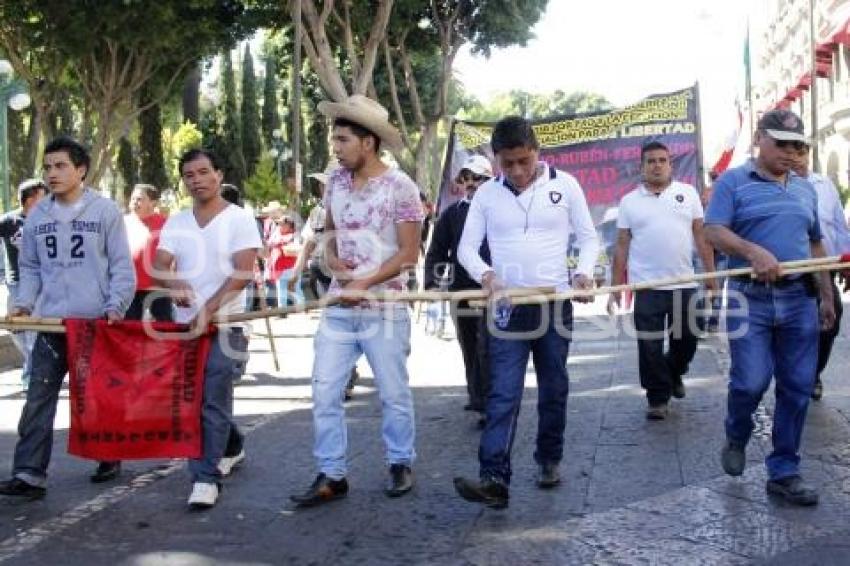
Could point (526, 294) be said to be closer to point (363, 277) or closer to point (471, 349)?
point (363, 277)

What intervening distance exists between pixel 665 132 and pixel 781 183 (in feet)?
23.0

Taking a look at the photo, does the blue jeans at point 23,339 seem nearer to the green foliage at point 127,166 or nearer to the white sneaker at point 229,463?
the white sneaker at point 229,463

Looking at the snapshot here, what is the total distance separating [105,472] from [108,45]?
2025 centimetres

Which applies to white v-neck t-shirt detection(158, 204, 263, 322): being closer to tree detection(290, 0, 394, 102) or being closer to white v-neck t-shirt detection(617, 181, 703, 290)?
white v-neck t-shirt detection(617, 181, 703, 290)

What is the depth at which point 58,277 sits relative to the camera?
5.76 m

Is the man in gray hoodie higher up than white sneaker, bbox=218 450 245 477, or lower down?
higher up

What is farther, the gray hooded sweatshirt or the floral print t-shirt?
the gray hooded sweatshirt

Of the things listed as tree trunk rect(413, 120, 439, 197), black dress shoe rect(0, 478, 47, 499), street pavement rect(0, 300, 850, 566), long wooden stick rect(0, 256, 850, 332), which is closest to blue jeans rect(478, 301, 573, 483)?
long wooden stick rect(0, 256, 850, 332)

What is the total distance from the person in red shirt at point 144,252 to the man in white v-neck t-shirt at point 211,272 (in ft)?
10.6

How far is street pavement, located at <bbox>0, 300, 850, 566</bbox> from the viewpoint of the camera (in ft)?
15.2

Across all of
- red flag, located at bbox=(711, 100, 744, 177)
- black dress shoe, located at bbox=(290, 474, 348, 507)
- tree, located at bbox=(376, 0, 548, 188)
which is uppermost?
tree, located at bbox=(376, 0, 548, 188)

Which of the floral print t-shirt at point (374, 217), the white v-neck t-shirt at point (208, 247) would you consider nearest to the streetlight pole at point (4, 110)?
the white v-neck t-shirt at point (208, 247)

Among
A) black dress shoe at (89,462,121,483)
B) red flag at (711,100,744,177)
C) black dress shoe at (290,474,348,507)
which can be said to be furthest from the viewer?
red flag at (711,100,744,177)

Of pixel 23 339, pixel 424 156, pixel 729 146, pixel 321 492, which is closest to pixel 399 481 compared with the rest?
pixel 321 492
